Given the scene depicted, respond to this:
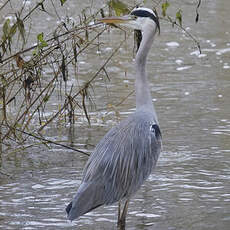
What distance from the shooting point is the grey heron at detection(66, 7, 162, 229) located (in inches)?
195

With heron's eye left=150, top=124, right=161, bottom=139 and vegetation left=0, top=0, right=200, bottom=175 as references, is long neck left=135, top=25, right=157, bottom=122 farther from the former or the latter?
vegetation left=0, top=0, right=200, bottom=175

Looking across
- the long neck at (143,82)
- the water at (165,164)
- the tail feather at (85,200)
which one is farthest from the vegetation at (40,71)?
the tail feather at (85,200)

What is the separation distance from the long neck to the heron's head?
0.18 feet

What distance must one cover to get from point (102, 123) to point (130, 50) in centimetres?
378

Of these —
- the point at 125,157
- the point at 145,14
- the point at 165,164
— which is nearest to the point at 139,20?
the point at 145,14

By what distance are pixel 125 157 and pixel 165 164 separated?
1692mm

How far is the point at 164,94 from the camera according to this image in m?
9.15

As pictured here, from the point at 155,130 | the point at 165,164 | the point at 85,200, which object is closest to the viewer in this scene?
the point at 85,200

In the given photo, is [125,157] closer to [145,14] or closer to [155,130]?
[155,130]

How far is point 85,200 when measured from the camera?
4.82 metres

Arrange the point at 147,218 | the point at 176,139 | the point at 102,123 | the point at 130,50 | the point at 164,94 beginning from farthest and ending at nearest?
the point at 130,50, the point at 164,94, the point at 102,123, the point at 176,139, the point at 147,218

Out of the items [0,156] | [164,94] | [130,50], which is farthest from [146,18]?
[130,50]

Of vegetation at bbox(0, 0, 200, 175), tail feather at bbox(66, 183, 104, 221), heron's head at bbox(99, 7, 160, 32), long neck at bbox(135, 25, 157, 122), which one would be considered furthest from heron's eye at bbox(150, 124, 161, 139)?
vegetation at bbox(0, 0, 200, 175)

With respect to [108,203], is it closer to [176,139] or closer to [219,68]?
[176,139]
